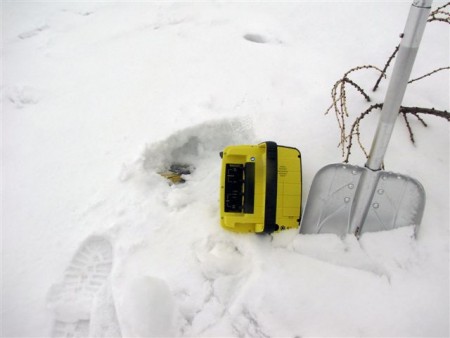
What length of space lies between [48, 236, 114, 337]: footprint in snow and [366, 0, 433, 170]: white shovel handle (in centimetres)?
143

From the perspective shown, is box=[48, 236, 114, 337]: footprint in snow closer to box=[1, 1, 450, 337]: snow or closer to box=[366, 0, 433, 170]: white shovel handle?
box=[1, 1, 450, 337]: snow

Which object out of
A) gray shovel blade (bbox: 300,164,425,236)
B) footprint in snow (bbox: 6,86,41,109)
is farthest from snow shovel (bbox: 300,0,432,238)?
footprint in snow (bbox: 6,86,41,109)

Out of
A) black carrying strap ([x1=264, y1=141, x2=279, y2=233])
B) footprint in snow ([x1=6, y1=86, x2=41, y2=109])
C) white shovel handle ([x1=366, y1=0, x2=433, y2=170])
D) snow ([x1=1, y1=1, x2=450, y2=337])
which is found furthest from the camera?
footprint in snow ([x1=6, y1=86, x2=41, y2=109])

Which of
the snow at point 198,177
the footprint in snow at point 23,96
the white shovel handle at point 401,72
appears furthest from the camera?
the footprint in snow at point 23,96

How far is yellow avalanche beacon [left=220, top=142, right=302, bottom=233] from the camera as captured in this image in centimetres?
170

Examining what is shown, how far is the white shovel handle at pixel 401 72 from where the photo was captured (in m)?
1.30

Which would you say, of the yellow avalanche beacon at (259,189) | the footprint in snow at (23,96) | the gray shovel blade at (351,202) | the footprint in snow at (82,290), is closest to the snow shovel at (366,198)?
the gray shovel blade at (351,202)

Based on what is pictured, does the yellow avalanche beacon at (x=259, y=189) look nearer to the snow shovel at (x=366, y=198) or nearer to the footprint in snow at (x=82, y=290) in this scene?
the snow shovel at (x=366, y=198)

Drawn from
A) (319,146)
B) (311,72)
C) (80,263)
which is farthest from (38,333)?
(311,72)

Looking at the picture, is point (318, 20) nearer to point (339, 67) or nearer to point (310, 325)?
point (339, 67)

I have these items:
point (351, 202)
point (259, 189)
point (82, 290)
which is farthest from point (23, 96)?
point (351, 202)

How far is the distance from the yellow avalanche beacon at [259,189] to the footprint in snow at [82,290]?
0.67 m

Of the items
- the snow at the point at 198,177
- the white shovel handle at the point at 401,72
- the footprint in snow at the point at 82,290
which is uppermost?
the white shovel handle at the point at 401,72

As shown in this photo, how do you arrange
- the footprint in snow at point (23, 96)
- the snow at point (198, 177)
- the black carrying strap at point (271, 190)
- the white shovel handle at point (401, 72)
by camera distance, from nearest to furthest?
the white shovel handle at point (401, 72) < the snow at point (198, 177) < the black carrying strap at point (271, 190) < the footprint in snow at point (23, 96)
